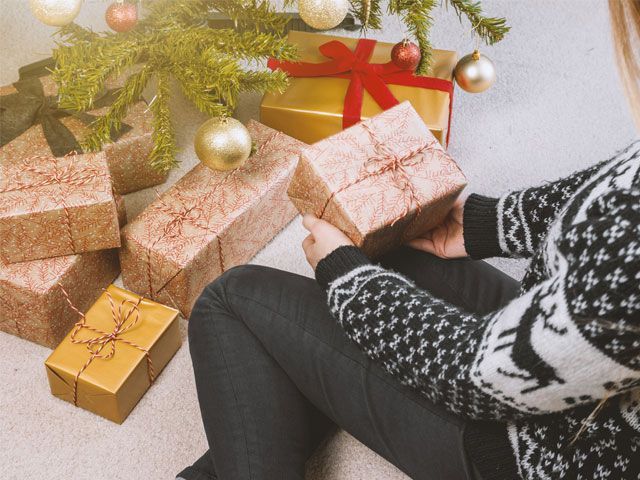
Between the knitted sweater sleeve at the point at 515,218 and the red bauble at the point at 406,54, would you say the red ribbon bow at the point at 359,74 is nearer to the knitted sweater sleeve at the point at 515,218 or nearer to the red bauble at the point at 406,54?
the red bauble at the point at 406,54

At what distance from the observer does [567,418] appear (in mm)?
684

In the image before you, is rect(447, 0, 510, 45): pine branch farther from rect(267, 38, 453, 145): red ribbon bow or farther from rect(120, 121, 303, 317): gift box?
rect(120, 121, 303, 317): gift box

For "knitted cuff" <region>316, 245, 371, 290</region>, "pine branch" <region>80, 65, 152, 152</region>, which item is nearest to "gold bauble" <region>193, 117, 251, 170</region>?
"pine branch" <region>80, 65, 152, 152</region>

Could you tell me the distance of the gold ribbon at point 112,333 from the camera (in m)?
1.09

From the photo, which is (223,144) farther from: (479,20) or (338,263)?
(479,20)

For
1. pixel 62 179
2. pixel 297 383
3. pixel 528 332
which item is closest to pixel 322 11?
pixel 62 179

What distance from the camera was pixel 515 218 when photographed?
987mm

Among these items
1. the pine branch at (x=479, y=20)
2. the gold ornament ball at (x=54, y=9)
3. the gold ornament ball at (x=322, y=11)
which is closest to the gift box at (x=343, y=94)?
the pine branch at (x=479, y=20)

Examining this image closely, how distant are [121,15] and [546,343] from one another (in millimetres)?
889

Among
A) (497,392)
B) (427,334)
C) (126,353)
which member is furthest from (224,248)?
(497,392)

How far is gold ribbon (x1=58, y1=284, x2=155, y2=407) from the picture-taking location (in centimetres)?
109

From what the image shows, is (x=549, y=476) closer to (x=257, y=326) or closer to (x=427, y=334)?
(x=427, y=334)

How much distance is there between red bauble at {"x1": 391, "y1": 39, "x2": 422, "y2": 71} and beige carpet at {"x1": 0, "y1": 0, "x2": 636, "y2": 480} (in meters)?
0.29

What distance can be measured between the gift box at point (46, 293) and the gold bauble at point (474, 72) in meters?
0.83
